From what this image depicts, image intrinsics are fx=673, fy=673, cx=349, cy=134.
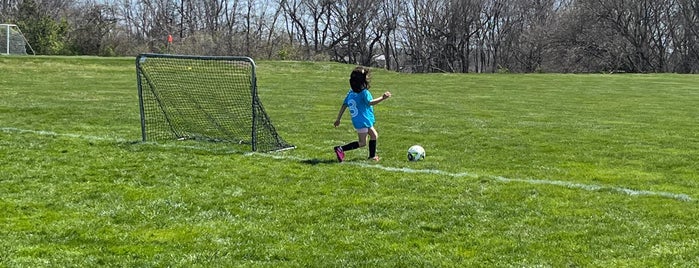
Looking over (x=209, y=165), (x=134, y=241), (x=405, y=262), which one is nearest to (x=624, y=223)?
(x=405, y=262)

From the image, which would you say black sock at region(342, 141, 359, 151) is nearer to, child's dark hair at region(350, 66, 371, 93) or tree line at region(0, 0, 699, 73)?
child's dark hair at region(350, 66, 371, 93)

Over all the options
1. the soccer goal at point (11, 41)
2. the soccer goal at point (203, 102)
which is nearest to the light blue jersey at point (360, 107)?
the soccer goal at point (203, 102)

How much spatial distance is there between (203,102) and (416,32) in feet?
160

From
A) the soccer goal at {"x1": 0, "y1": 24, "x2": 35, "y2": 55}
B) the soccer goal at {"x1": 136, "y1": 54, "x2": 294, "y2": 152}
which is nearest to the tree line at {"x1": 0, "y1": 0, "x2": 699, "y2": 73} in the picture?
the soccer goal at {"x1": 0, "y1": 24, "x2": 35, "y2": 55}

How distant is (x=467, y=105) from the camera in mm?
18656

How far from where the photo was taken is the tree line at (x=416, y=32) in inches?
2063

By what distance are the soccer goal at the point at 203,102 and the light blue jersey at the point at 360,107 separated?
→ 4.81 feet

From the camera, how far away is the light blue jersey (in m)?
8.83

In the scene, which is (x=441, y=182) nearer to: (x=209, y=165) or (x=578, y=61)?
(x=209, y=165)

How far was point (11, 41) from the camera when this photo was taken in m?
38.6

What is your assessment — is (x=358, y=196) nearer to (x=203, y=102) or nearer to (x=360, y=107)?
(x=360, y=107)

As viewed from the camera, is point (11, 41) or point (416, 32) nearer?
point (11, 41)

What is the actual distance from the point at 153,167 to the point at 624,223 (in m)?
5.42

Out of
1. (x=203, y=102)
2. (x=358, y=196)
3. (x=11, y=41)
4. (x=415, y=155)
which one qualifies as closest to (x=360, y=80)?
(x=415, y=155)
